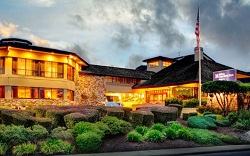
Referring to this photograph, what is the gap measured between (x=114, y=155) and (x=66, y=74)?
29.7m

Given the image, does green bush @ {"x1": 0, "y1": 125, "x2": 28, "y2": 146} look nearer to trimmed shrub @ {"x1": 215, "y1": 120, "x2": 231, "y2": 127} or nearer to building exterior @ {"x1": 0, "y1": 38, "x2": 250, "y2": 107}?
trimmed shrub @ {"x1": 215, "y1": 120, "x2": 231, "y2": 127}

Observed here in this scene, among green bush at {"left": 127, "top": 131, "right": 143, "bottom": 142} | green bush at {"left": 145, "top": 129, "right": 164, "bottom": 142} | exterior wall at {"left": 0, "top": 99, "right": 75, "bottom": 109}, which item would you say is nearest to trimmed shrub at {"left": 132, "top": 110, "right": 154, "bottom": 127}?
green bush at {"left": 145, "top": 129, "right": 164, "bottom": 142}

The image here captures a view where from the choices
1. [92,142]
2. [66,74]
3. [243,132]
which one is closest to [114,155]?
[92,142]

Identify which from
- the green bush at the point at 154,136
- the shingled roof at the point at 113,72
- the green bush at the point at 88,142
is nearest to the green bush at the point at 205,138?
the green bush at the point at 154,136

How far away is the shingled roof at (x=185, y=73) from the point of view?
42719mm

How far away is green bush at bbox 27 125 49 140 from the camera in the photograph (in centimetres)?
1435

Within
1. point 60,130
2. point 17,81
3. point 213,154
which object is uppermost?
point 17,81

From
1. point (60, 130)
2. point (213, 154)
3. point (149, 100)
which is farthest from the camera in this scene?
point (149, 100)

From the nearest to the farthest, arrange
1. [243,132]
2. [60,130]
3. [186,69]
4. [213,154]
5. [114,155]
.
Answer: [114,155] < [213,154] < [60,130] < [243,132] < [186,69]

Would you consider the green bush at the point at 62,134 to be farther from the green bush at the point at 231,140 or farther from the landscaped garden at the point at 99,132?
the green bush at the point at 231,140

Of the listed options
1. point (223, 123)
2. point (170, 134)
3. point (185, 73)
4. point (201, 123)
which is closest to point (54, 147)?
point (170, 134)

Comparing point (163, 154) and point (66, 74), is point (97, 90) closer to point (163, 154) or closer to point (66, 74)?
point (66, 74)

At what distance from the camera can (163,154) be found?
14.0 meters

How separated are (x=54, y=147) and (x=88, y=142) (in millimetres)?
1472
